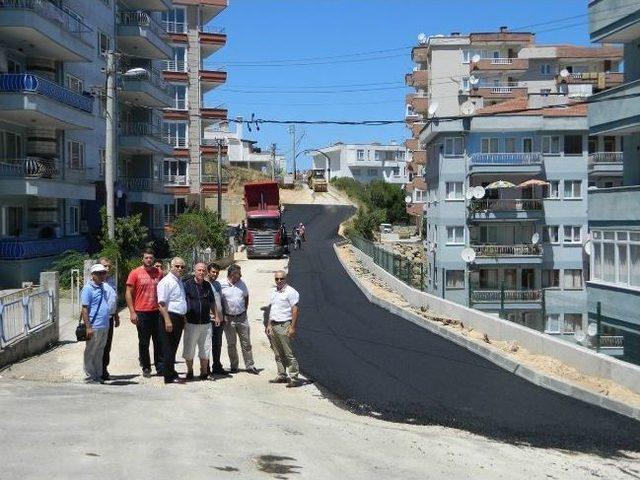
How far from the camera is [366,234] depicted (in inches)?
3029

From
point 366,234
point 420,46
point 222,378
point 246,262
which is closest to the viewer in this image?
point 222,378

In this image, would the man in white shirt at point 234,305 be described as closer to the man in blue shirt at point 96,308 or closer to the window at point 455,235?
the man in blue shirt at point 96,308

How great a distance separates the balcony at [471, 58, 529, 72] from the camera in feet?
248

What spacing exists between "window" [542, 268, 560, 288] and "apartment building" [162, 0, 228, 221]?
27580 millimetres

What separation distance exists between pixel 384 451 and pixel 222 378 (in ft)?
14.0

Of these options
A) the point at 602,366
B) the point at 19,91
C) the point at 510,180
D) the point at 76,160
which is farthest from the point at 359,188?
the point at 602,366

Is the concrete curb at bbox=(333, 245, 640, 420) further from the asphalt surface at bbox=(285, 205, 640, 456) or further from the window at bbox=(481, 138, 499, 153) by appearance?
the window at bbox=(481, 138, 499, 153)

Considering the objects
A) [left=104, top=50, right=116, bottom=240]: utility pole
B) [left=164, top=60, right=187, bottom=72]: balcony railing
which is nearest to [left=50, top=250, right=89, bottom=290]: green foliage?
[left=104, top=50, right=116, bottom=240]: utility pole

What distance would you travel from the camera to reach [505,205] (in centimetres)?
5316

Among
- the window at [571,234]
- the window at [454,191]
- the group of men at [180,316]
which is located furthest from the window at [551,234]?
the group of men at [180,316]

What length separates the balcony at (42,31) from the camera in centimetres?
2992

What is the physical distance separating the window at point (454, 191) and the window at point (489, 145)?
2.69 metres

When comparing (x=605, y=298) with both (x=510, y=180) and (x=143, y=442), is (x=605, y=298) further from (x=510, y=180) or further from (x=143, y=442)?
(x=510, y=180)

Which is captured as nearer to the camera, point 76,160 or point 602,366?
point 602,366
